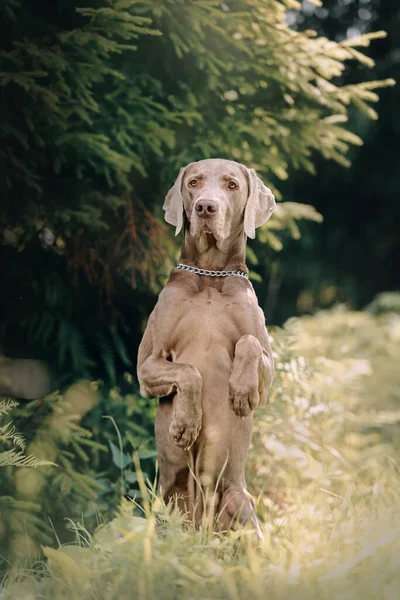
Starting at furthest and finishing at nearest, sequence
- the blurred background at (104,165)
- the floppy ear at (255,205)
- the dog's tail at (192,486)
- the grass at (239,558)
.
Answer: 1. the blurred background at (104,165)
2. the floppy ear at (255,205)
3. the dog's tail at (192,486)
4. the grass at (239,558)

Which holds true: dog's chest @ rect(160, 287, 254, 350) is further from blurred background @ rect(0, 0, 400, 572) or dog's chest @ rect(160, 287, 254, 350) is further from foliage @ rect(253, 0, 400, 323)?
foliage @ rect(253, 0, 400, 323)

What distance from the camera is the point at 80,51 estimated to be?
416cm

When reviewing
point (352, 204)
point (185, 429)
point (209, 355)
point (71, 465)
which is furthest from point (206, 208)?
point (352, 204)

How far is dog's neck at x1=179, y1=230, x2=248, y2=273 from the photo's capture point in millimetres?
3059

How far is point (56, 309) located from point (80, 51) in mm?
1540

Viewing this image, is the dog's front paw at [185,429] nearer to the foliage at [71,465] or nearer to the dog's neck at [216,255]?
the dog's neck at [216,255]

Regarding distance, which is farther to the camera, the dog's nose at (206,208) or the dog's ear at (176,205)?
the dog's ear at (176,205)

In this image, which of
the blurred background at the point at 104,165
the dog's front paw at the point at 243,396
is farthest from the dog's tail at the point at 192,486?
the blurred background at the point at 104,165

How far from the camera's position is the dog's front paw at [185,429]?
110 inches

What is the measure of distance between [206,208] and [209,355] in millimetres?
553

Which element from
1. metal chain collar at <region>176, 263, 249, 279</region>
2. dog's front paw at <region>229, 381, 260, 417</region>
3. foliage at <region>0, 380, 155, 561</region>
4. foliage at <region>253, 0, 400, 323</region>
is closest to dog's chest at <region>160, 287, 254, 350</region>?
metal chain collar at <region>176, 263, 249, 279</region>

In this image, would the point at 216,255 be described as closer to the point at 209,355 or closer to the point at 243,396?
the point at 209,355

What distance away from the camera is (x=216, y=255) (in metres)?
3.07

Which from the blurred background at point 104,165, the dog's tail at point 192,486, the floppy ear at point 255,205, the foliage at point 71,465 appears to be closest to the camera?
the dog's tail at point 192,486
